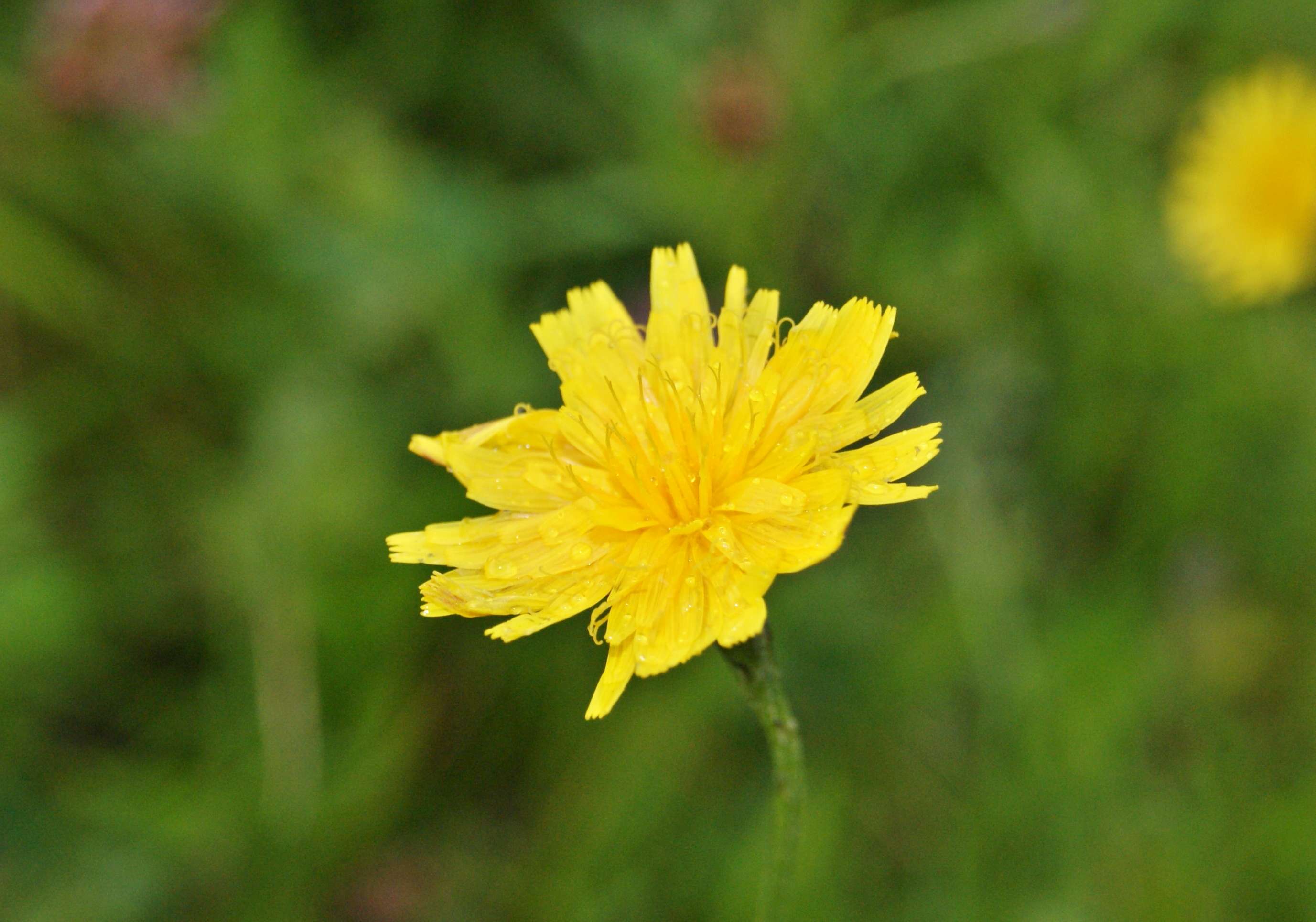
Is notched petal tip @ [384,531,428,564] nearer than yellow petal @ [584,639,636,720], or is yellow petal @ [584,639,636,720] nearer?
yellow petal @ [584,639,636,720]

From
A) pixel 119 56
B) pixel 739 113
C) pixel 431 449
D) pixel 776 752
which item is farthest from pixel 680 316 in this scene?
pixel 119 56

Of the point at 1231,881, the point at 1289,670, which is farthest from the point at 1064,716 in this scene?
the point at 1289,670

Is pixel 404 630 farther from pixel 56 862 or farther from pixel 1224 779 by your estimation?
pixel 1224 779

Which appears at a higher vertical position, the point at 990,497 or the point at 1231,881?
the point at 990,497

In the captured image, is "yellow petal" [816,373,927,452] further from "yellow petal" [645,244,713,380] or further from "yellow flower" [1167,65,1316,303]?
"yellow flower" [1167,65,1316,303]

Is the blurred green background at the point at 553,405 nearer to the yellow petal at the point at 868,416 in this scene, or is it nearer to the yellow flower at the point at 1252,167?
the yellow flower at the point at 1252,167

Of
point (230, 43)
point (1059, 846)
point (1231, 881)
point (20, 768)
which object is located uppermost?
point (230, 43)

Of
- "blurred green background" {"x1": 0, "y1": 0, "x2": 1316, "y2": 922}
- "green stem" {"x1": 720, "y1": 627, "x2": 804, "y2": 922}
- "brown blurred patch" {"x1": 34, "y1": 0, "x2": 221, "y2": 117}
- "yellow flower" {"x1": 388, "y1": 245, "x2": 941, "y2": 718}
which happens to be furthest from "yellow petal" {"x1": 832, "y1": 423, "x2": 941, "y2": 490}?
"brown blurred patch" {"x1": 34, "y1": 0, "x2": 221, "y2": 117}
